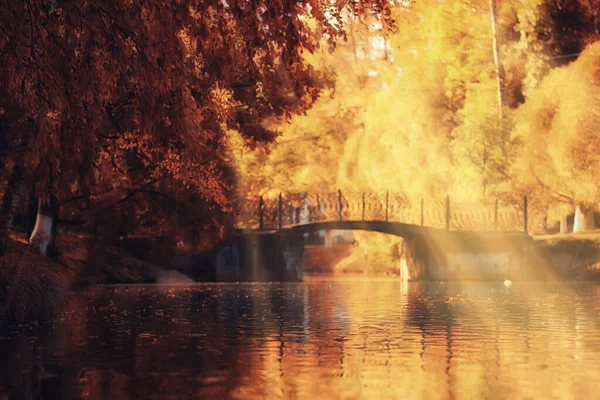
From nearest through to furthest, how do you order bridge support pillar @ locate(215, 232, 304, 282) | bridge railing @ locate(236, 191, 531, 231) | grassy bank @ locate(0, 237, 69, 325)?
1. grassy bank @ locate(0, 237, 69, 325)
2. bridge support pillar @ locate(215, 232, 304, 282)
3. bridge railing @ locate(236, 191, 531, 231)

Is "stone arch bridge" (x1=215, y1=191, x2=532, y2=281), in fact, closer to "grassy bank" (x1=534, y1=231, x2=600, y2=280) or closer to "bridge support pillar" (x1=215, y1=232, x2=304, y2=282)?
"bridge support pillar" (x1=215, y1=232, x2=304, y2=282)

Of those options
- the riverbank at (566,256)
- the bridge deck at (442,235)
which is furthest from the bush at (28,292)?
the riverbank at (566,256)

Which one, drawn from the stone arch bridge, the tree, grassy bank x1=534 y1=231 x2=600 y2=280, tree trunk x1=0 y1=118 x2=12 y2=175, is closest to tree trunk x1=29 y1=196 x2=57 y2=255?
tree trunk x1=0 y1=118 x2=12 y2=175

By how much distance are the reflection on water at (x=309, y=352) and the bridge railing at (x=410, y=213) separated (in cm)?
2122

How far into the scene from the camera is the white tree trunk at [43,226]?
3541 centimetres

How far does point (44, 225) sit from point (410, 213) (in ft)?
64.7

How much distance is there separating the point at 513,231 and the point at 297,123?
1512 centimetres

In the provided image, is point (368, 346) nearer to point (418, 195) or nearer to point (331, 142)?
point (418, 195)

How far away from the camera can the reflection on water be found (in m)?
11.2

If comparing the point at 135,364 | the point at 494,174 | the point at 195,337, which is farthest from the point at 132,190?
the point at 135,364

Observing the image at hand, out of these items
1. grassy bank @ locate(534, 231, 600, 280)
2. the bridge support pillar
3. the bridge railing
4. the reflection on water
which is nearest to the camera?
the reflection on water

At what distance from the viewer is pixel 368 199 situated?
5566 centimetres

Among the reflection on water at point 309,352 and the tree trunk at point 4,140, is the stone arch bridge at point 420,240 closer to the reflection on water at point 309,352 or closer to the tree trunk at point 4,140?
the tree trunk at point 4,140

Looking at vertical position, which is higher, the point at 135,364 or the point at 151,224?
the point at 151,224
